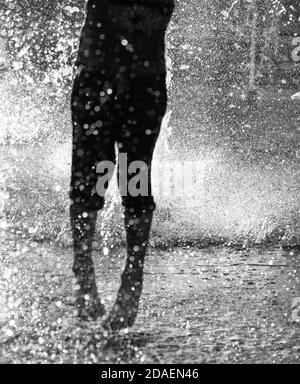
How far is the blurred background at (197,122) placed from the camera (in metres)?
4.80

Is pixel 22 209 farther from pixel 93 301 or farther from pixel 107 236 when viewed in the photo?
pixel 93 301

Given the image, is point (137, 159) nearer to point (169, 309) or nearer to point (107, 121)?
point (107, 121)

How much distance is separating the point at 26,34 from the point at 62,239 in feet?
10.9

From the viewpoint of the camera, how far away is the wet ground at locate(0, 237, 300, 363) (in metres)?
2.48

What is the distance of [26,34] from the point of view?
705 centimetres

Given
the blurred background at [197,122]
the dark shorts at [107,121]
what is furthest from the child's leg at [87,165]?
the blurred background at [197,122]

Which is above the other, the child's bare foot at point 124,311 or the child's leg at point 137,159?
the child's leg at point 137,159

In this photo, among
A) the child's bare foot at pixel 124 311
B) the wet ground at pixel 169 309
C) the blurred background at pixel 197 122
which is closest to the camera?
the wet ground at pixel 169 309

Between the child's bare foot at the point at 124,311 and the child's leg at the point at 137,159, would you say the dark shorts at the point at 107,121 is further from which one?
the child's bare foot at the point at 124,311

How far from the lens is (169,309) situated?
9.86 feet

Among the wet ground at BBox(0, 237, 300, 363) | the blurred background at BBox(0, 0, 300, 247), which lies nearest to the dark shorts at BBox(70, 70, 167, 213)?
the wet ground at BBox(0, 237, 300, 363)

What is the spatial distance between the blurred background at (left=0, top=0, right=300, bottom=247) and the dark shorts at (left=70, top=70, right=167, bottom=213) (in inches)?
66.4

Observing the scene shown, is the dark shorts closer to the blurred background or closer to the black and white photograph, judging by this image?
the black and white photograph
